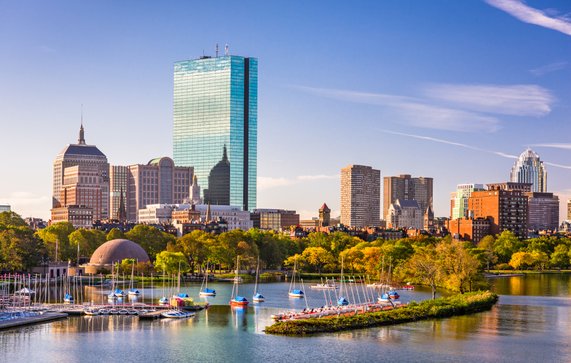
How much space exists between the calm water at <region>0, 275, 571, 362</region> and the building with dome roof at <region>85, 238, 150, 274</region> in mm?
62500

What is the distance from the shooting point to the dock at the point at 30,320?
306 feet

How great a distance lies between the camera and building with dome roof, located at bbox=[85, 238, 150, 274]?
168 m

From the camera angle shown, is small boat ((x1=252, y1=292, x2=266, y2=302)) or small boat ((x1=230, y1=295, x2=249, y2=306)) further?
small boat ((x1=252, y1=292, x2=266, y2=302))

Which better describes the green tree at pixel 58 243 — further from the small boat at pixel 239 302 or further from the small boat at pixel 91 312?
the small boat at pixel 91 312

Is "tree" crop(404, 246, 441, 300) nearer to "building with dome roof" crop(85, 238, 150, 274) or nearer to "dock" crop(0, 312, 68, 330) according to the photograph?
"dock" crop(0, 312, 68, 330)

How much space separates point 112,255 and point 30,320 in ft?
240

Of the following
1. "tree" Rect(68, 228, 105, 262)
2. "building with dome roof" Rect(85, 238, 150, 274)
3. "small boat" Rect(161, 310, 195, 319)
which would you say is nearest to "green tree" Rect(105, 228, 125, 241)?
"tree" Rect(68, 228, 105, 262)

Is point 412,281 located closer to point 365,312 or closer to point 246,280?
point 246,280

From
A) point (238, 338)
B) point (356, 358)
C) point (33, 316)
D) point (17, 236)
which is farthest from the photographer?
point (17, 236)

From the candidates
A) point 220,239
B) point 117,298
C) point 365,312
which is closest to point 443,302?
point 365,312

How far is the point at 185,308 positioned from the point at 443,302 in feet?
96.3

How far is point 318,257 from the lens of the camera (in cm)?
18688

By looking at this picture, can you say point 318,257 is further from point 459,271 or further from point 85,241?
point 459,271

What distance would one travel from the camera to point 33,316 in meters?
99.4
